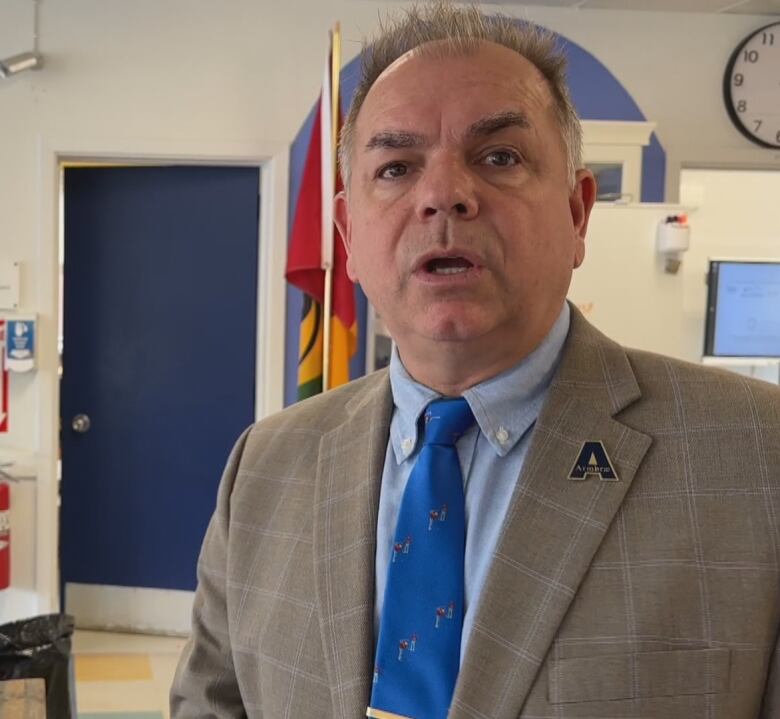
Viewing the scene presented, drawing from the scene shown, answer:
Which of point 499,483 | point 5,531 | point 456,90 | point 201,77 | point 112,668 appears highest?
point 201,77

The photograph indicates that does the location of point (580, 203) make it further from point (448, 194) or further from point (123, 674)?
point (123, 674)

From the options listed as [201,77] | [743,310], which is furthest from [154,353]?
[743,310]

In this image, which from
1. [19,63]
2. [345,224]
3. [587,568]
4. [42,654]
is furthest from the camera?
[19,63]

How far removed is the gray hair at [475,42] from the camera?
3.11ft

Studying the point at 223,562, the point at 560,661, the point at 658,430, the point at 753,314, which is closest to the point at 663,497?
the point at 658,430

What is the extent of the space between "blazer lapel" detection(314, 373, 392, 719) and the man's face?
14 cm

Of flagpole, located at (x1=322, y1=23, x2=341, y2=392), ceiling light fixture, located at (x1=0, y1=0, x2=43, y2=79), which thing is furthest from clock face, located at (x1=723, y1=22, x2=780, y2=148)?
ceiling light fixture, located at (x1=0, y1=0, x2=43, y2=79)

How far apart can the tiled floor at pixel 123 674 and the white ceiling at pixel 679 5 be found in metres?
3.04

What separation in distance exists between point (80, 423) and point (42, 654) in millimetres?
1946

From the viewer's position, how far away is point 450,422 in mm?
942

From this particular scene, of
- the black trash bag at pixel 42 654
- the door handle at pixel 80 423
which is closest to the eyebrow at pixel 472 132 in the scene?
the black trash bag at pixel 42 654

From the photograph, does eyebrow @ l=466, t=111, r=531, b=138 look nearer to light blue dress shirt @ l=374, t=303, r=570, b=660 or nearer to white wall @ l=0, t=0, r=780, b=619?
light blue dress shirt @ l=374, t=303, r=570, b=660

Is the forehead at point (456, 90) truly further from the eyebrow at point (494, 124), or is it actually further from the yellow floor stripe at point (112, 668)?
the yellow floor stripe at point (112, 668)

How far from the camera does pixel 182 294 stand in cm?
394
